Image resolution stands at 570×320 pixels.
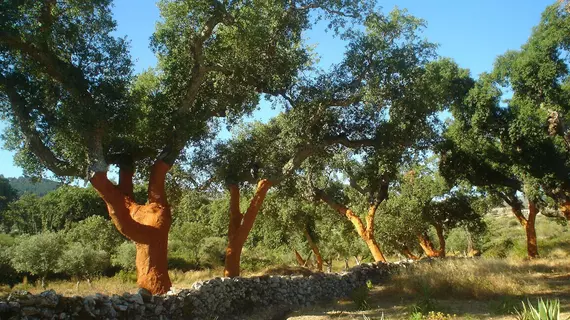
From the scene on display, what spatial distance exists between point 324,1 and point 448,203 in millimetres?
23480

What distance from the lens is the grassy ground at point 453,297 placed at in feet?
29.9

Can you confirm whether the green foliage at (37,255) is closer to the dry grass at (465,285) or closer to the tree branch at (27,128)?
the tree branch at (27,128)

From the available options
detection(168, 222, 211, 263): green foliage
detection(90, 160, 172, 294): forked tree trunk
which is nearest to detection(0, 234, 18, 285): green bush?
detection(168, 222, 211, 263): green foliage

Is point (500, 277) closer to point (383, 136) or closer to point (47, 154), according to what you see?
point (383, 136)

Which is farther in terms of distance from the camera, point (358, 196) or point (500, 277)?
point (358, 196)

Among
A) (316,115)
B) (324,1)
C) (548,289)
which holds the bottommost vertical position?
(548,289)

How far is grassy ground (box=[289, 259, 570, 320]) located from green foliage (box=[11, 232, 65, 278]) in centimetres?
2224

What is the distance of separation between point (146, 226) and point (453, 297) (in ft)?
29.0

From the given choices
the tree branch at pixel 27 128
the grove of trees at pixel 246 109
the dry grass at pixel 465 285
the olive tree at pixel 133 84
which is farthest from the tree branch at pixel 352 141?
the tree branch at pixel 27 128

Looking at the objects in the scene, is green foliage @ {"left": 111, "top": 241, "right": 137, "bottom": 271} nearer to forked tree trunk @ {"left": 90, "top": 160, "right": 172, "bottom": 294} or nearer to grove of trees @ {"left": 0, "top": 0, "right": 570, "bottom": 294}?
grove of trees @ {"left": 0, "top": 0, "right": 570, "bottom": 294}

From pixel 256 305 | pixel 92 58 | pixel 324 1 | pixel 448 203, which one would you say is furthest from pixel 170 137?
pixel 448 203

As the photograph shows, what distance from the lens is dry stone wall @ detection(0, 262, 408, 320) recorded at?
6.76 meters

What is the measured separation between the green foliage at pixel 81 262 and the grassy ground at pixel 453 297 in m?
21.9

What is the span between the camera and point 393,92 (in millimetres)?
13656
